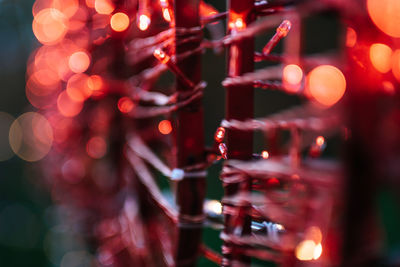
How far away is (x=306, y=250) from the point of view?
334mm

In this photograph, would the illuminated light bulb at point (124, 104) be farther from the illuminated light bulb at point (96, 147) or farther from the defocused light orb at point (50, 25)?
the defocused light orb at point (50, 25)

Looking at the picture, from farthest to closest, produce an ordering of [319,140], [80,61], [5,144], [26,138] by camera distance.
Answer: [5,144], [26,138], [80,61], [319,140]

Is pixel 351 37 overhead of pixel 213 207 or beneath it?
overhead

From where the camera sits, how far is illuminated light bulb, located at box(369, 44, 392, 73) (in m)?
0.30

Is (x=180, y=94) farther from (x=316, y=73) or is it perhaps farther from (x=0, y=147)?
(x=0, y=147)

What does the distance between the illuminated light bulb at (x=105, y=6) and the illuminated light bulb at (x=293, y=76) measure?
0.69 m

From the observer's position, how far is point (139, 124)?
86 cm

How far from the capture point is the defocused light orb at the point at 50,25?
3.69ft

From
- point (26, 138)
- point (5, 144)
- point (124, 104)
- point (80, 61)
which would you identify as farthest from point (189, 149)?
point (5, 144)

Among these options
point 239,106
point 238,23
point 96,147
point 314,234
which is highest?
point 238,23

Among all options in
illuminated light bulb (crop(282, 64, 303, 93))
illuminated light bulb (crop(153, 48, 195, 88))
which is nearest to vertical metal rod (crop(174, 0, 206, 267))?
illuminated light bulb (crop(153, 48, 195, 88))

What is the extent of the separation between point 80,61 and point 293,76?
89 centimetres

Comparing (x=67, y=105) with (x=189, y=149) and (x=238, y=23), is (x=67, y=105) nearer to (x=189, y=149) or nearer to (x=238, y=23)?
(x=189, y=149)

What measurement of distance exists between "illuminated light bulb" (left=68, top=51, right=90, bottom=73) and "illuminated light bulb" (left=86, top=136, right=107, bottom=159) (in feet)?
0.74
